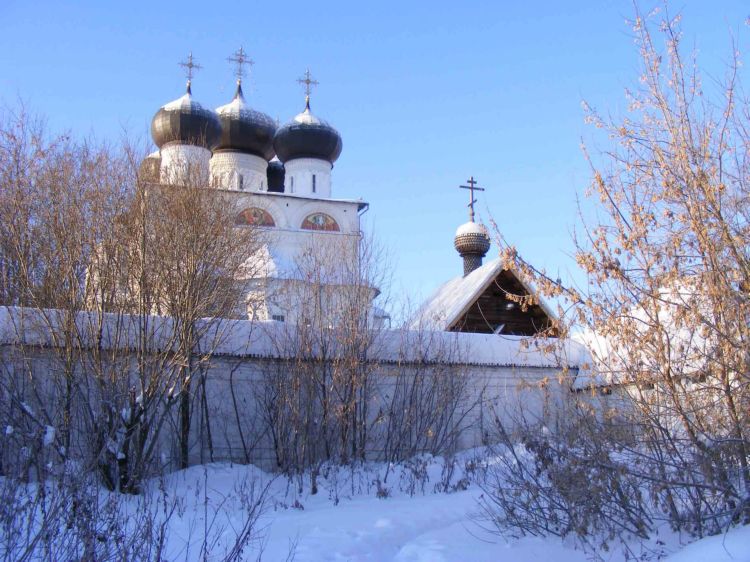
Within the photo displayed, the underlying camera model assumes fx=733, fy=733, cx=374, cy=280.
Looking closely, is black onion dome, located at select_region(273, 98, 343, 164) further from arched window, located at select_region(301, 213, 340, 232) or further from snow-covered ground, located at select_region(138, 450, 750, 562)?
snow-covered ground, located at select_region(138, 450, 750, 562)

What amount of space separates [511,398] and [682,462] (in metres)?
6.57

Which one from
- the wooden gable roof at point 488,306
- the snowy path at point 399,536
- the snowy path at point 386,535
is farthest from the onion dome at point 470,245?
the snowy path at point 399,536

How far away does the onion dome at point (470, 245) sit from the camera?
2003cm

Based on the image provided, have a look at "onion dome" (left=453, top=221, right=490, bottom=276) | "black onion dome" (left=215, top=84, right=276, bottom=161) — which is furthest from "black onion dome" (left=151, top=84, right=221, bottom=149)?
"onion dome" (left=453, top=221, right=490, bottom=276)

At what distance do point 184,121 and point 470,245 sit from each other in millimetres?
8827

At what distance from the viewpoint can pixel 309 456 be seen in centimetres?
847

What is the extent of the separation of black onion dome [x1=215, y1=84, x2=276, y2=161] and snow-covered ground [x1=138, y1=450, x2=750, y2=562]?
16.0m

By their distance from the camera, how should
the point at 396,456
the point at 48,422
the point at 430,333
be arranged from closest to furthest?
the point at 48,422 → the point at 396,456 → the point at 430,333

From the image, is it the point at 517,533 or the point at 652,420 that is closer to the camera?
the point at 652,420

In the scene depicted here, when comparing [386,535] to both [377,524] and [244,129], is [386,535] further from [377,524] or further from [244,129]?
[244,129]

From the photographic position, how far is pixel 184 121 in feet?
68.4

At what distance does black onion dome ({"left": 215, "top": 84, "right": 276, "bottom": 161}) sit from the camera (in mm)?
23000

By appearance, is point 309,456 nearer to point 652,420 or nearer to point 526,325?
point 652,420

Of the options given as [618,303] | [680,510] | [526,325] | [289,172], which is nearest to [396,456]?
[680,510]
